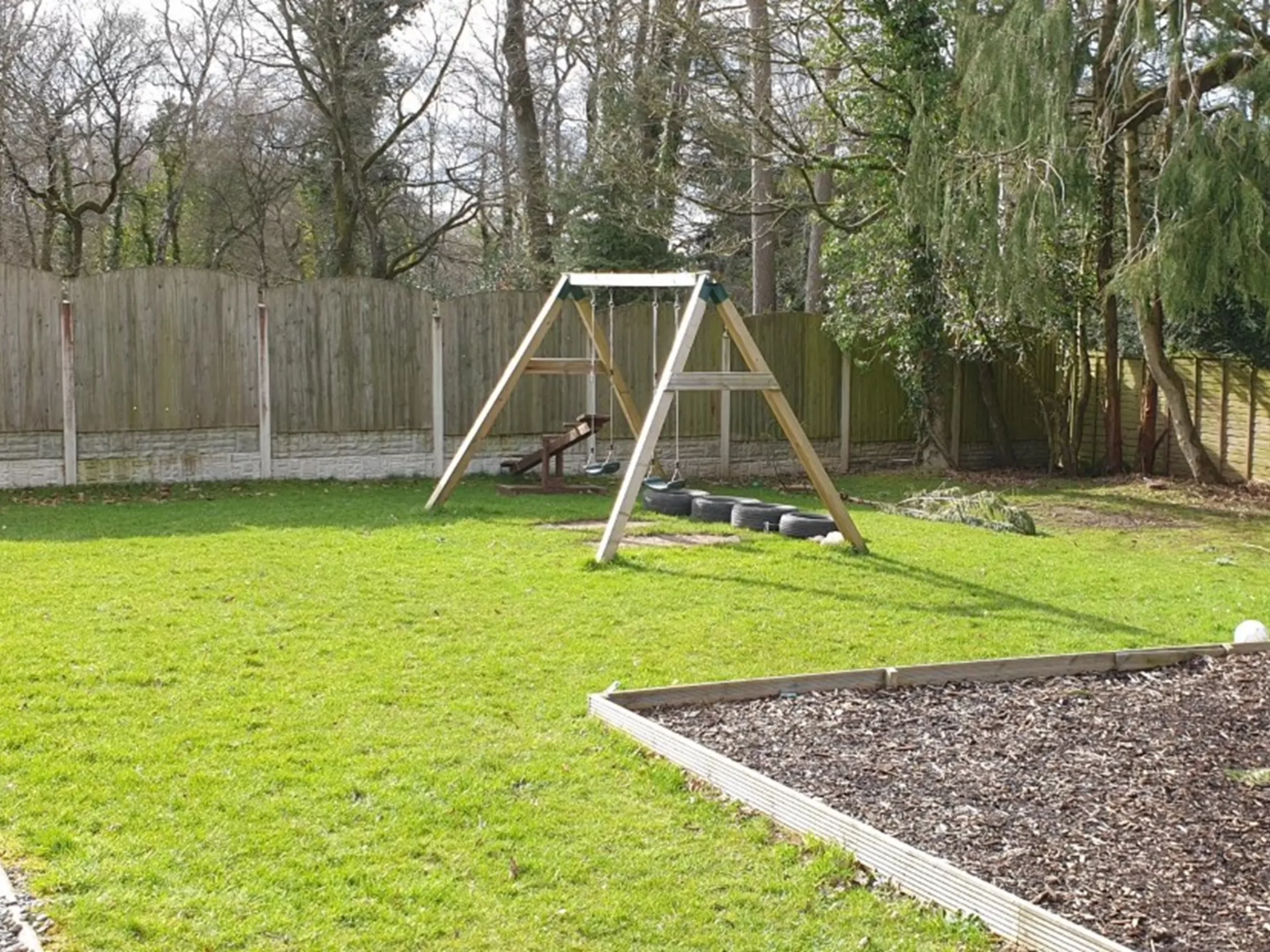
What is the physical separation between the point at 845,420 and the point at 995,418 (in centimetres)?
215

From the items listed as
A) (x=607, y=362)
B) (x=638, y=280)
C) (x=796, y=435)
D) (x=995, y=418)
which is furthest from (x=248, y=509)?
(x=995, y=418)

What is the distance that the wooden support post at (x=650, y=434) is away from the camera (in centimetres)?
890

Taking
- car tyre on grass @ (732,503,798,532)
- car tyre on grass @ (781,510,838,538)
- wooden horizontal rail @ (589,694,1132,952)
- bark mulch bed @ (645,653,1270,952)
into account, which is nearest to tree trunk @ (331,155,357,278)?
car tyre on grass @ (732,503,798,532)

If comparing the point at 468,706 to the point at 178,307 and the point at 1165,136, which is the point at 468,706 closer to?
the point at 178,307

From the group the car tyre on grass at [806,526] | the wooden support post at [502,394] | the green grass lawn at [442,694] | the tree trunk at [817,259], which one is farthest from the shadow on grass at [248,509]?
the tree trunk at [817,259]

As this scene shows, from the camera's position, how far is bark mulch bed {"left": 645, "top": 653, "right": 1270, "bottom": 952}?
11.5 ft

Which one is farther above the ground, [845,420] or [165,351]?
[165,351]

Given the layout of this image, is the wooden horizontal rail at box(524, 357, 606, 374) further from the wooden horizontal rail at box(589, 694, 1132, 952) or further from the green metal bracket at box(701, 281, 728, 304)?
the wooden horizontal rail at box(589, 694, 1132, 952)

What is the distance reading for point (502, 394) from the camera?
11.5m

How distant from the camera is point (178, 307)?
43.6ft

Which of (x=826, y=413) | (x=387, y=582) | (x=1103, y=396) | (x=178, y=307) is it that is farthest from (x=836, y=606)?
(x=1103, y=396)

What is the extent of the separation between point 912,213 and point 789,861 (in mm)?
11717

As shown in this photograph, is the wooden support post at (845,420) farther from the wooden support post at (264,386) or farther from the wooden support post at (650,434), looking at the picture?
the wooden support post at (650,434)

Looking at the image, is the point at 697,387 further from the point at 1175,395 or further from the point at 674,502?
the point at 1175,395
